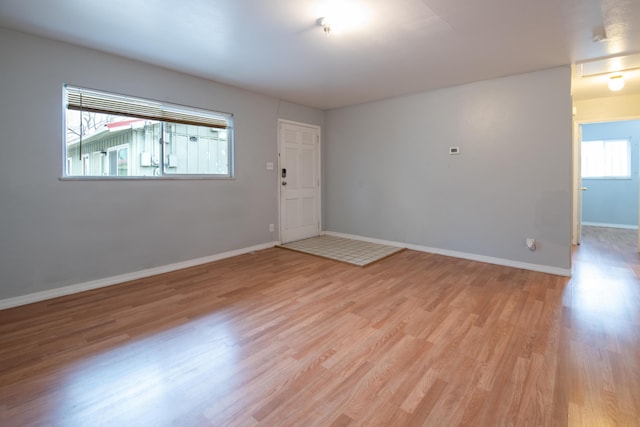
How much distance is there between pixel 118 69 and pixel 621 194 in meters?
9.59

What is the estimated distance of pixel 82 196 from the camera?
125 inches

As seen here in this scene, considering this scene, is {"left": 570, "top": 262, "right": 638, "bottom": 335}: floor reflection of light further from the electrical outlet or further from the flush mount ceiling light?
the flush mount ceiling light

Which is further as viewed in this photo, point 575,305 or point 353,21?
point 575,305

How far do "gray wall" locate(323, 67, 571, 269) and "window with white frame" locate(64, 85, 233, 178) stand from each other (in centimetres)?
242

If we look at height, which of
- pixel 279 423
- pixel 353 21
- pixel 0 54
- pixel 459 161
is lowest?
pixel 279 423

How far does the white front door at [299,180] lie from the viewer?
531cm

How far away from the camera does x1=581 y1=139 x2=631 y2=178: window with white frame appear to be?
6.73 meters

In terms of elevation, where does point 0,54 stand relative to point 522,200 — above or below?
above

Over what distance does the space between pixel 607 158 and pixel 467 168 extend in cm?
523

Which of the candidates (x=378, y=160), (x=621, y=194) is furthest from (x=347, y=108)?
(x=621, y=194)

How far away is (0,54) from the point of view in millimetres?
2678

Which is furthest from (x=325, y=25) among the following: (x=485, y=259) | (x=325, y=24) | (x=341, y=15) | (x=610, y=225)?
(x=610, y=225)

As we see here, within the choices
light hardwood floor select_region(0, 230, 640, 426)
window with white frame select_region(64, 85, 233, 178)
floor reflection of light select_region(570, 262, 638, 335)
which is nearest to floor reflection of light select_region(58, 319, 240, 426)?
light hardwood floor select_region(0, 230, 640, 426)

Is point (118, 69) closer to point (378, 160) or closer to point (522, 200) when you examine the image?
point (378, 160)
